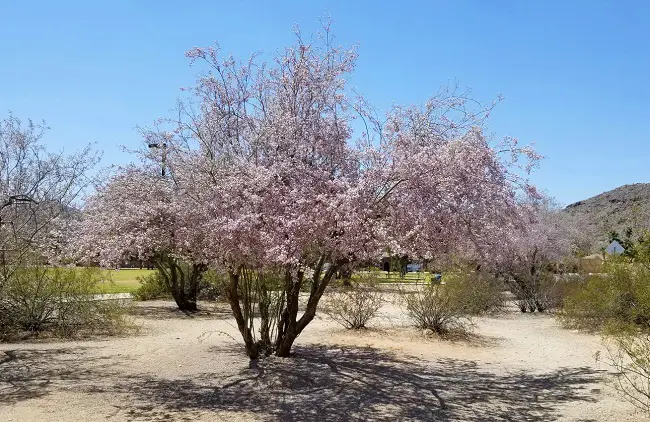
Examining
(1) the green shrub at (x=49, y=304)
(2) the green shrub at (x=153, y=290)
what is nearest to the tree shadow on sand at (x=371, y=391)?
(1) the green shrub at (x=49, y=304)

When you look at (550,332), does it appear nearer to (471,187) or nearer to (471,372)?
(471,372)

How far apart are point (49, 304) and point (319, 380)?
8587mm

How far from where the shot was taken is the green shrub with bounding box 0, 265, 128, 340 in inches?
603

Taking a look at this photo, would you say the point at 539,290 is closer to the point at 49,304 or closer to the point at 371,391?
the point at 371,391

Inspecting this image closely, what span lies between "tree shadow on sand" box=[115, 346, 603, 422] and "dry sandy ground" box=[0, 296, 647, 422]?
17 millimetres

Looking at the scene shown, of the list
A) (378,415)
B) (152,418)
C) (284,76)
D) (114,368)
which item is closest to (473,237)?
(378,415)

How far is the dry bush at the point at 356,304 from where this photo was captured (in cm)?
1695

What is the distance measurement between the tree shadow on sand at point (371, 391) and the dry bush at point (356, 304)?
4.26 metres

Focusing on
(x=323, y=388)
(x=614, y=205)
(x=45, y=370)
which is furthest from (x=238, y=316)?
(x=614, y=205)

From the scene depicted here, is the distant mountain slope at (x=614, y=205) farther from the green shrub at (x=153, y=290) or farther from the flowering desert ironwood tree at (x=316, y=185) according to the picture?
the flowering desert ironwood tree at (x=316, y=185)

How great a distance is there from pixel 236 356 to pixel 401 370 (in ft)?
11.1

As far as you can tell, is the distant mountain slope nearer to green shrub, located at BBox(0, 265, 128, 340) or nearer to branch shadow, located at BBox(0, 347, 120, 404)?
green shrub, located at BBox(0, 265, 128, 340)

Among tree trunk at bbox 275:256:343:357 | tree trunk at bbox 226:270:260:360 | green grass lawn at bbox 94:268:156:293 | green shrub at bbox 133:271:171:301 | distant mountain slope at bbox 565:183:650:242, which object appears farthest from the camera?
distant mountain slope at bbox 565:183:650:242

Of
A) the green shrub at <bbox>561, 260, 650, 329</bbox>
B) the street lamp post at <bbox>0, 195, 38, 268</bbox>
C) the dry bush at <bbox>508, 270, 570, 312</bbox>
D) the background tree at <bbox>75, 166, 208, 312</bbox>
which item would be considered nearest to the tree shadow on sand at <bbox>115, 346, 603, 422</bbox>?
the background tree at <bbox>75, 166, 208, 312</bbox>
